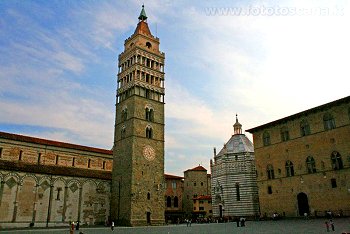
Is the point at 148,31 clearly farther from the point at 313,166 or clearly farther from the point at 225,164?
the point at 313,166

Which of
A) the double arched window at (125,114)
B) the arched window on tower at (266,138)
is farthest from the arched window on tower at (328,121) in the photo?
the double arched window at (125,114)

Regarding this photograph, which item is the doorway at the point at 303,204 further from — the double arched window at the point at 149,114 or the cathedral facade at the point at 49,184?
the cathedral facade at the point at 49,184

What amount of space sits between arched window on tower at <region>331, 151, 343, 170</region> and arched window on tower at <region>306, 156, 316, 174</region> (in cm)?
201

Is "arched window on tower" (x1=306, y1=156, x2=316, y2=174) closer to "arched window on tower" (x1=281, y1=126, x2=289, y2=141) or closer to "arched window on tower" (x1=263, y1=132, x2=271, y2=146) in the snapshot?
"arched window on tower" (x1=281, y1=126, x2=289, y2=141)

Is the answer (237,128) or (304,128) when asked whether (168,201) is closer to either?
(237,128)

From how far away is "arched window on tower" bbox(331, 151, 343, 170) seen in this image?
28.1 metres

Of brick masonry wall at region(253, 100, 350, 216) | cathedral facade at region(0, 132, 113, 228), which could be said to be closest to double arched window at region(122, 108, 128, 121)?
cathedral facade at region(0, 132, 113, 228)

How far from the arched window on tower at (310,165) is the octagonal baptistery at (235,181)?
15.3 m

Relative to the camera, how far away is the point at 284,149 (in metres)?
33.5

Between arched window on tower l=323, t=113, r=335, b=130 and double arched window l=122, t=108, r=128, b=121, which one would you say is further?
double arched window l=122, t=108, r=128, b=121

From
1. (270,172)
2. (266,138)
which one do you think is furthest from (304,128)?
(270,172)

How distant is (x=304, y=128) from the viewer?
3175 centimetres

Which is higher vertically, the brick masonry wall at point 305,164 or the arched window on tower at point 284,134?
the arched window on tower at point 284,134

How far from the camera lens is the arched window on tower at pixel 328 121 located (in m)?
29.2
